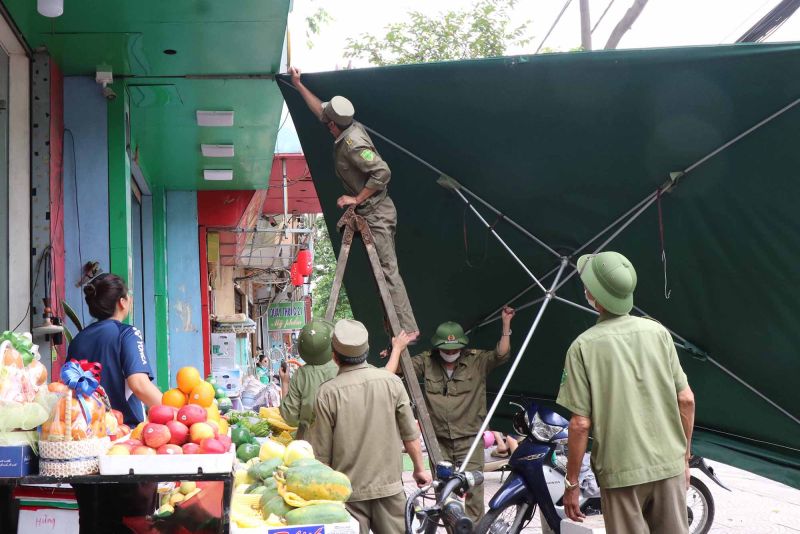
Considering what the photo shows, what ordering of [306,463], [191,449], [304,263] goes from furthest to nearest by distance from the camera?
[304,263]
[306,463]
[191,449]

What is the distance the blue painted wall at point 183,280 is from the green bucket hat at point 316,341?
294 inches

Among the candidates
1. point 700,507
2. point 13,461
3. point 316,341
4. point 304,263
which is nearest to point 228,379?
point 304,263

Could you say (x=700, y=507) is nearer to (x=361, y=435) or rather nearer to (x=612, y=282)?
(x=612, y=282)

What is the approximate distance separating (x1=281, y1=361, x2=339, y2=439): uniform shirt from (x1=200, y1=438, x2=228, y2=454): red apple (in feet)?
7.23

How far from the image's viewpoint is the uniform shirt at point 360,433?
14.2 feet

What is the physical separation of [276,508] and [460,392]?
10.9ft

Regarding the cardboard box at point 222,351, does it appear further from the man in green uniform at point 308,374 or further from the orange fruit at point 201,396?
the orange fruit at point 201,396

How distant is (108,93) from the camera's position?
6.84 metres

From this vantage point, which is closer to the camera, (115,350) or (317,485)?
(317,485)

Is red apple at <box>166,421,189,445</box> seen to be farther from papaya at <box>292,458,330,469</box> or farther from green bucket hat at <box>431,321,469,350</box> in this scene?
green bucket hat at <box>431,321,469,350</box>

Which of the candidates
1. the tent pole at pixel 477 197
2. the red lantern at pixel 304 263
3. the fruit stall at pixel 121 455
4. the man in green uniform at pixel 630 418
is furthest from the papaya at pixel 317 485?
the red lantern at pixel 304 263

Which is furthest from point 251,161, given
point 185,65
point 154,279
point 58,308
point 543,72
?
point 543,72

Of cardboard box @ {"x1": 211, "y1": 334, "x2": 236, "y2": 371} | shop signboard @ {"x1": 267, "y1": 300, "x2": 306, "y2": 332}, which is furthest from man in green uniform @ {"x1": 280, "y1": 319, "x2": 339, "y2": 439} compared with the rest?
shop signboard @ {"x1": 267, "y1": 300, "x2": 306, "y2": 332}

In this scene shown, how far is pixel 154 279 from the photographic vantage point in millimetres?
11844
